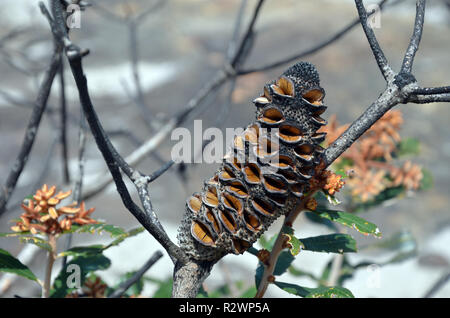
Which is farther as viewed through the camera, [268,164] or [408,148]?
[408,148]

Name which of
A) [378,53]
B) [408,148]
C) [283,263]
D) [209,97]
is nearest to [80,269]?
[283,263]

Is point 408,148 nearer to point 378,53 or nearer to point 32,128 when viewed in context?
point 378,53

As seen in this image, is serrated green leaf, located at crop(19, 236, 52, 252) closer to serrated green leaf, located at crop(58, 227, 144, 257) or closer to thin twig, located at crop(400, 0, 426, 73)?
serrated green leaf, located at crop(58, 227, 144, 257)

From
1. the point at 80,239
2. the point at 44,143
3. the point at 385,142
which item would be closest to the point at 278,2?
the point at 44,143

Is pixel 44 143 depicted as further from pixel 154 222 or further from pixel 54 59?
pixel 154 222

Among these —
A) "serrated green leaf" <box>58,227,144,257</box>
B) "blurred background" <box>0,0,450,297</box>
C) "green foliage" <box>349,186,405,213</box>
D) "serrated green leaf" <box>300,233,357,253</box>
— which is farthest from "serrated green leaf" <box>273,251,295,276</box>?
"blurred background" <box>0,0,450,297</box>

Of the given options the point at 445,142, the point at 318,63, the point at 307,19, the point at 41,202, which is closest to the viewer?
the point at 41,202
